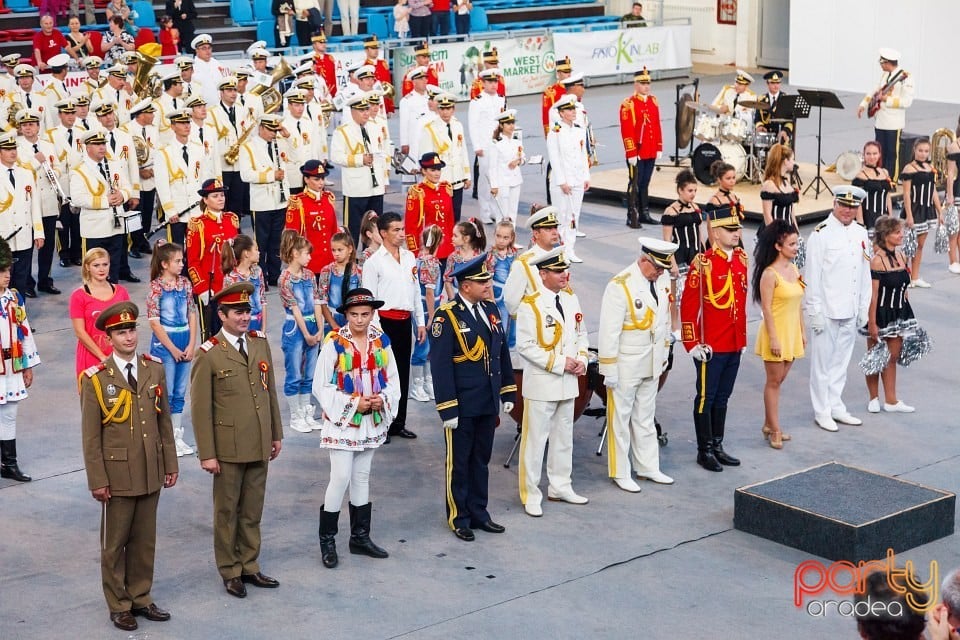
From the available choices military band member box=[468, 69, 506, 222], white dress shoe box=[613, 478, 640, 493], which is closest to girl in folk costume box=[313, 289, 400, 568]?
white dress shoe box=[613, 478, 640, 493]

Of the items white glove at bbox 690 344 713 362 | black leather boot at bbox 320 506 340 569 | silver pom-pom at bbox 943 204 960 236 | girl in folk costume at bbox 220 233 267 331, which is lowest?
black leather boot at bbox 320 506 340 569

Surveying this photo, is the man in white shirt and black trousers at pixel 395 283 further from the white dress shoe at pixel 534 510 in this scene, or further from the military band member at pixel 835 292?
the military band member at pixel 835 292

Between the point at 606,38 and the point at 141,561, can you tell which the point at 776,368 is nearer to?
the point at 141,561

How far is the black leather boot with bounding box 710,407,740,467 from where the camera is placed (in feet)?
34.0

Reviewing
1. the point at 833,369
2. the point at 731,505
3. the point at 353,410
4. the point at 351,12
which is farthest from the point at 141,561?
the point at 351,12

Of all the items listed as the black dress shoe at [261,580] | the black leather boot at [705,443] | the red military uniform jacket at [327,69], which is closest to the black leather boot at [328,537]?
the black dress shoe at [261,580]

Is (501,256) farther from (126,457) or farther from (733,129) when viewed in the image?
(733,129)

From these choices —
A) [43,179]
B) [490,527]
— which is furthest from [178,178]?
[490,527]

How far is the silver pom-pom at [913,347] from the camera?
11391 mm

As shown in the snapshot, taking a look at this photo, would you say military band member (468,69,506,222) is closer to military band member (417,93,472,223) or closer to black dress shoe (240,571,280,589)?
military band member (417,93,472,223)

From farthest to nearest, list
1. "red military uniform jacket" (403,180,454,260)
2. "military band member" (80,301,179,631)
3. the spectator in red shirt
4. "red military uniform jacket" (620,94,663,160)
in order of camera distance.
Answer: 1. the spectator in red shirt
2. "red military uniform jacket" (620,94,663,160)
3. "red military uniform jacket" (403,180,454,260)
4. "military band member" (80,301,179,631)

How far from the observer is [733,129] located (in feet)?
64.6

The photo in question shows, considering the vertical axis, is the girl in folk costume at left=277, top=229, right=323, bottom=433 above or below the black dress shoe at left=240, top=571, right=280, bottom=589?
above

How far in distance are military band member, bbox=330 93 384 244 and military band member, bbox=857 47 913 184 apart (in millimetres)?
7201
